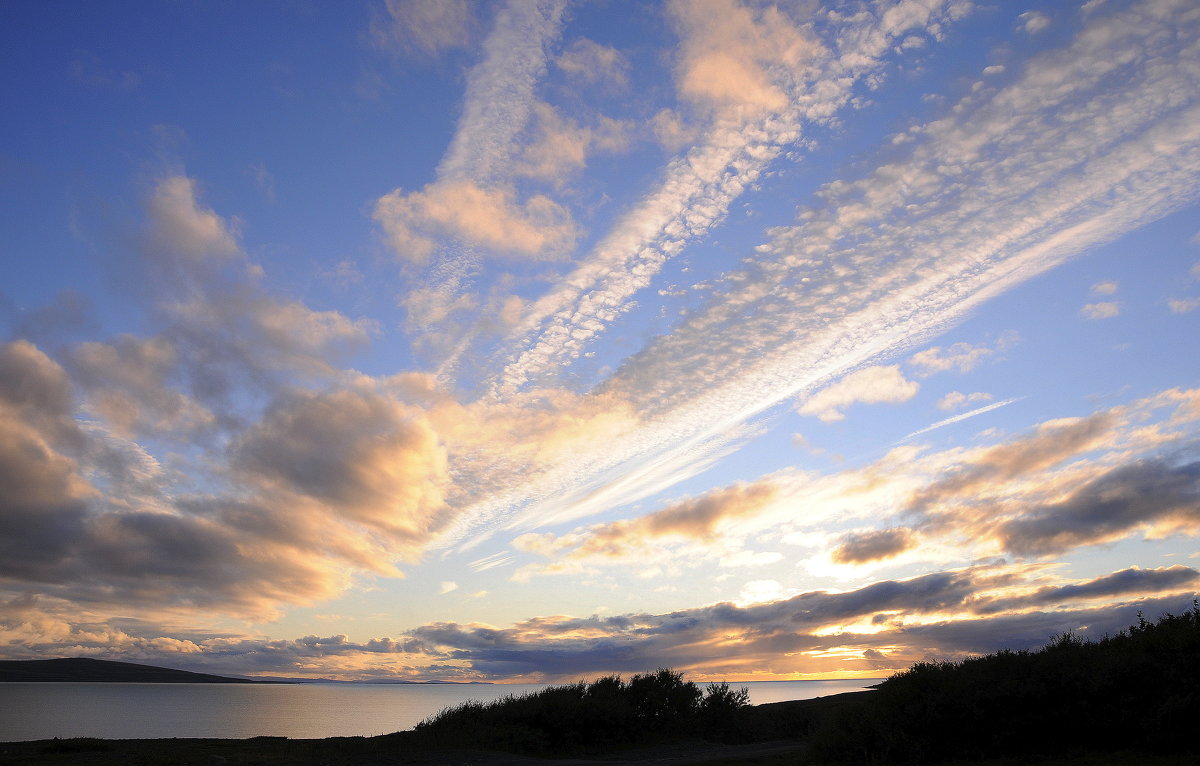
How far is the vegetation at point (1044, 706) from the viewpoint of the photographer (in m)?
15.2

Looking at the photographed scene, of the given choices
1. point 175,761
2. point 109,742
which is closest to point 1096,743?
point 175,761

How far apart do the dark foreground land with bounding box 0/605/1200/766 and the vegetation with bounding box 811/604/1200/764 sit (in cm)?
2

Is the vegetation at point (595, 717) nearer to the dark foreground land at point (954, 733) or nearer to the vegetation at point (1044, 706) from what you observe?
the dark foreground land at point (954, 733)

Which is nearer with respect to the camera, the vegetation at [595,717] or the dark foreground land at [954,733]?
the dark foreground land at [954,733]

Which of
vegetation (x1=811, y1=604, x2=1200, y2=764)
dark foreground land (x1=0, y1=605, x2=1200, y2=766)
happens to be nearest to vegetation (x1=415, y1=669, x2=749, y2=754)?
dark foreground land (x1=0, y1=605, x2=1200, y2=766)

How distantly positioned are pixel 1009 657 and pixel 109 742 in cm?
2867

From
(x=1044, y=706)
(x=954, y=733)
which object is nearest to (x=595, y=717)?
(x=954, y=733)

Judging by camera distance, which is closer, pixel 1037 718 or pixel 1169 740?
pixel 1169 740

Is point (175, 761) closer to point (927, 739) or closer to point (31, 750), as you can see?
point (31, 750)

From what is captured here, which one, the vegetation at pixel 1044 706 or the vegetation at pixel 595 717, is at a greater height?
the vegetation at pixel 1044 706

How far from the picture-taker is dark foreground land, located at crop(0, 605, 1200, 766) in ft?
50.1

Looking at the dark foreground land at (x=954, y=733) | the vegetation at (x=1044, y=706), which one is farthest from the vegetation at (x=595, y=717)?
the vegetation at (x=1044, y=706)

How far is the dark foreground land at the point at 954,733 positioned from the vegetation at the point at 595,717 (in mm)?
134

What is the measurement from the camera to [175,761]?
1988cm
